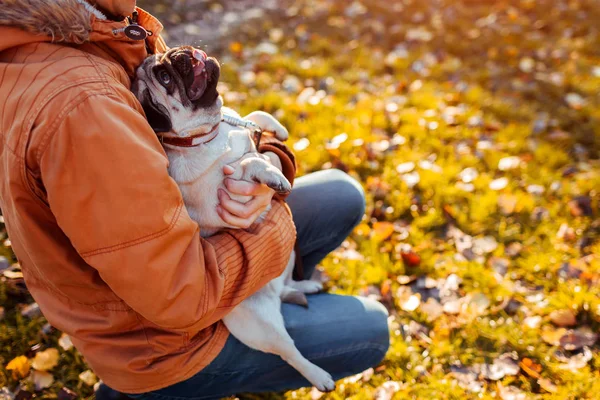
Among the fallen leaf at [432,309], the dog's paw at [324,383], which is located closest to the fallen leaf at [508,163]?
the fallen leaf at [432,309]

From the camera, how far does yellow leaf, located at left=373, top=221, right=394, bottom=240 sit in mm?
3012

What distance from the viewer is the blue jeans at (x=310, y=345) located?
1.92 metres

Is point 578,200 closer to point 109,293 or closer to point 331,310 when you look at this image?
point 331,310

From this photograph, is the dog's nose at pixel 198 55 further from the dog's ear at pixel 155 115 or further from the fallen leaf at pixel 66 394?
the fallen leaf at pixel 66 394

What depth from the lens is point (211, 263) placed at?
5.33 ft

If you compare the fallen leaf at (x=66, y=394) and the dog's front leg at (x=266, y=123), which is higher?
the dog's front leg at (x=266, y=123)

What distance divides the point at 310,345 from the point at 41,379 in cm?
126

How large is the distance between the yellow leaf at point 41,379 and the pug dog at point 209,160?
3.26 ft

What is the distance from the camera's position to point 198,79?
1848 mm

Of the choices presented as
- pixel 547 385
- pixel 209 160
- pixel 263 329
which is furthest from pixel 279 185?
pixel 547 385

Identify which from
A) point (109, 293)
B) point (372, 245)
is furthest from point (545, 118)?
point (109, 293)

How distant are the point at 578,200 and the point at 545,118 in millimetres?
963

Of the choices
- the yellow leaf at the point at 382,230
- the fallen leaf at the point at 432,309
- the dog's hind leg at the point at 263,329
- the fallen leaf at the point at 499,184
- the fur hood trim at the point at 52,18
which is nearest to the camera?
the fur hood trim at the point at 52,18

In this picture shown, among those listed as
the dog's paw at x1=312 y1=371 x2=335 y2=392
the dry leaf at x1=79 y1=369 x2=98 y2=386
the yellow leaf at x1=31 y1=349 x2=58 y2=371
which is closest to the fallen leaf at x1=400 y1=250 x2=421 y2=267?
the dog's paw at x1=312 y1=371 x2=335 y2=392
